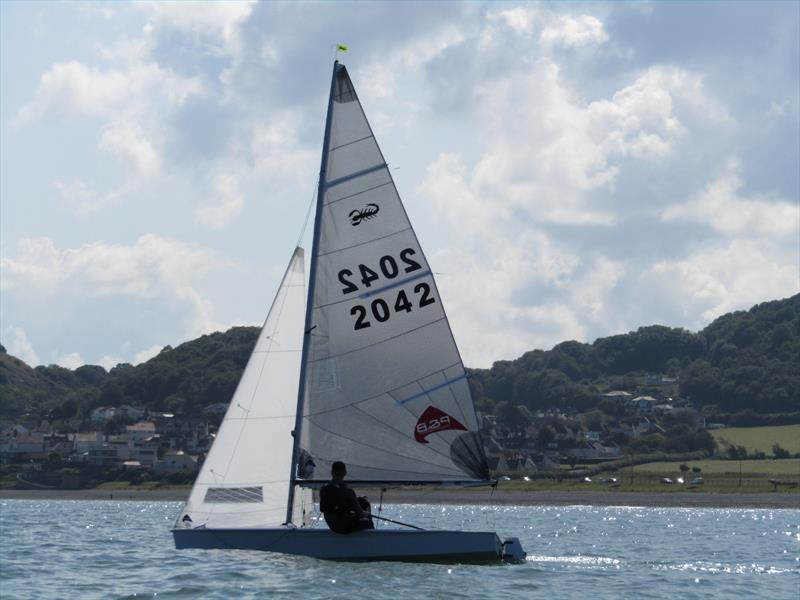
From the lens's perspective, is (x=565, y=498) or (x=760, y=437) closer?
(x=565, y=498)

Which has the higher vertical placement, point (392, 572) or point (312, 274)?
point (312, 274)

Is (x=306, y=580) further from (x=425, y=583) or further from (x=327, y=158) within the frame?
(x=327, y=158)

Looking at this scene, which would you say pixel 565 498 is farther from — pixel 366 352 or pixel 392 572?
pixel 392 572

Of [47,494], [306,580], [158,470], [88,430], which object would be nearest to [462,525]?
[306,580]

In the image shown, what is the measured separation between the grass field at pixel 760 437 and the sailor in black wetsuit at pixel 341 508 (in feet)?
393

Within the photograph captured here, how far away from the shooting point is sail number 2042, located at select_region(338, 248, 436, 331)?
2983cm

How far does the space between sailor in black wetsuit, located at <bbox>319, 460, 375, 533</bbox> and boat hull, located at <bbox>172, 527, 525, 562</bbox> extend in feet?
0.67

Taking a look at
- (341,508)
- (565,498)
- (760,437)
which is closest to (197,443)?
(760,437)

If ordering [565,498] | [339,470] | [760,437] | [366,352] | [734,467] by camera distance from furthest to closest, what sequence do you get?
[760,437]
[734,467]
[565,498]
[366,352]
[339,470]

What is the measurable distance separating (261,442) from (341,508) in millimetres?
3699

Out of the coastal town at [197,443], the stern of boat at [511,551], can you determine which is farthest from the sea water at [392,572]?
the coastal town at [197,443]

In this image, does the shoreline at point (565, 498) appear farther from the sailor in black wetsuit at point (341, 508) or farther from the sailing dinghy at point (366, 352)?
the sailor in black wetsuit at point (341, 508)

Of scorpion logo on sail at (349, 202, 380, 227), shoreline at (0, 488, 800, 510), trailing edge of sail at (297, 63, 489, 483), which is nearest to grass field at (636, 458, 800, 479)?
shoreline at (0, 488, 800, 510)

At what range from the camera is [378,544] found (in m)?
27.7
